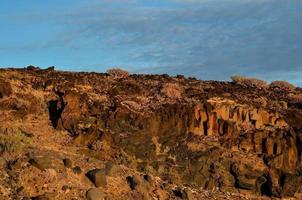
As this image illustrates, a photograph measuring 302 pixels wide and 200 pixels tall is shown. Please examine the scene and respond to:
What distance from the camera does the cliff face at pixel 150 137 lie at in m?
27.4

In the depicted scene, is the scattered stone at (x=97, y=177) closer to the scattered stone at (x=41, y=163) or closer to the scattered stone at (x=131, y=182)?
the scattered stone at (x=131, y=182)

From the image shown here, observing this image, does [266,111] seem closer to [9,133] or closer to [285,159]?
[285,159]

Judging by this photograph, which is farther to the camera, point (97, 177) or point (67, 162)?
point (67, 162)

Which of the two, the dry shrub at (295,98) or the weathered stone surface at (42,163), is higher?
the dry shrub at (295,98)

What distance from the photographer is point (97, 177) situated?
25.6m

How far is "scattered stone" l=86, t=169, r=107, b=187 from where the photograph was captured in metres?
25.5

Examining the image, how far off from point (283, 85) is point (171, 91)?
598 inches

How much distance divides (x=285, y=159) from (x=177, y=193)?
7654 mm

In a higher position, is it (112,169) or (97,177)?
(112,169)

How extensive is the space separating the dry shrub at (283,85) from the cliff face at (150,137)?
9.72 metres

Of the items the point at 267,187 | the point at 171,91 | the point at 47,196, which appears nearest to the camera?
the point at 47,196

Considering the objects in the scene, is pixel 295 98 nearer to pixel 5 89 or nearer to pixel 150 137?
pixel 150 137

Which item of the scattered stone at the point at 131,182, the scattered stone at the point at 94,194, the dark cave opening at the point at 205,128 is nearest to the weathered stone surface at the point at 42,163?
the scattered stone at the point at 94,194

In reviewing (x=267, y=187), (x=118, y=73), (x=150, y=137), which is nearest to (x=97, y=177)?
(x=150, y=137)
